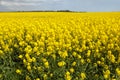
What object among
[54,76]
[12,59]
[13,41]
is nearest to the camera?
[54,76]

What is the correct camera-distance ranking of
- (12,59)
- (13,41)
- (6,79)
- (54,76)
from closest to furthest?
(54,76) → (6,79) → (12,59) → (13,41)

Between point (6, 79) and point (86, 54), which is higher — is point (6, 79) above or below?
below

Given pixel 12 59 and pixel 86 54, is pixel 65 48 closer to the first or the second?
pixel 86 54

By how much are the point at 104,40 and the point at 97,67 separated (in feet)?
3.23

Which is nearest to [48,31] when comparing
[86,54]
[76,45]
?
[76,45]

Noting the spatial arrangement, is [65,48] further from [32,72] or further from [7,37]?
[7,37]

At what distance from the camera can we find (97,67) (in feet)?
26.7

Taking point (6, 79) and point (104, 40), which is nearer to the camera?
point (6, 79)

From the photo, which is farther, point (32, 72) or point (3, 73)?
point (3, 73)

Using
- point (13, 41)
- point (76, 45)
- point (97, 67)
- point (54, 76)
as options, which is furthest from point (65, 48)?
point (13, 41)

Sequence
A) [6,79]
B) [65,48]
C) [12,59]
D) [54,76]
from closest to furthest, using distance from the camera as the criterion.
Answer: [54,76] → [6,79] → [65,48] → [12,59]

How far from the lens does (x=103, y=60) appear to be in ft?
24.5

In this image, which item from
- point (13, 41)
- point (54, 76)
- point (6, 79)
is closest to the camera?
point (54, 76)

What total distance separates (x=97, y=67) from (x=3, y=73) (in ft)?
7.33
